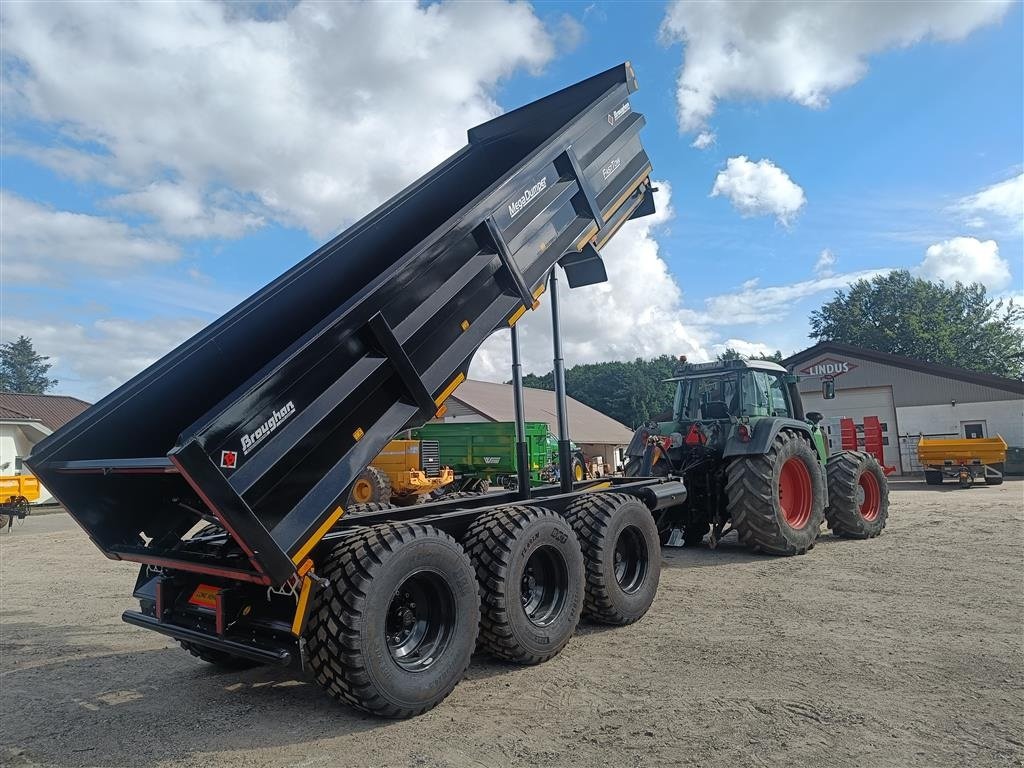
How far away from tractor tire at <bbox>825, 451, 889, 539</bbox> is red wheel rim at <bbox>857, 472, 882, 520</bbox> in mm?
15

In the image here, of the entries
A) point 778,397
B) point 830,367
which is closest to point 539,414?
point 830,367

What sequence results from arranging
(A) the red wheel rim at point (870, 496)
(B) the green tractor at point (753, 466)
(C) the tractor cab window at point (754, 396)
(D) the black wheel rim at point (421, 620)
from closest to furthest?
(D) the black wheel rim at point (421, 620), (B) the green tractor at point (753, 466), (C) the tractor cab window at point (754, 396), (A) the red wheel rim at point (870, 496)

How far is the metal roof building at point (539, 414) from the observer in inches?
1151

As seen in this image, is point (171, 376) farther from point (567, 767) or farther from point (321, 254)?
point (567, 767)

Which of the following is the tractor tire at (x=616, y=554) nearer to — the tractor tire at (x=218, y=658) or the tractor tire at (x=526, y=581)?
the tractor tire at (x=526, y=581)

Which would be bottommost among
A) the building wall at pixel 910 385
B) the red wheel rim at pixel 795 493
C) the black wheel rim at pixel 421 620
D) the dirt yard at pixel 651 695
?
the dirt yard at pixel 651 695

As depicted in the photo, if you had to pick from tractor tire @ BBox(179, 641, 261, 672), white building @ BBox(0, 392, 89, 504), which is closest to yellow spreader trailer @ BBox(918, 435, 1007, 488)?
tractor tire @ BBox(179, 641, 261, 672)

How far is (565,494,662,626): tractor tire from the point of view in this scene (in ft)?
17.4

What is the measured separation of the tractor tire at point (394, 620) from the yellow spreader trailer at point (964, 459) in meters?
21.1

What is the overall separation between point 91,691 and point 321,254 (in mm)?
3403

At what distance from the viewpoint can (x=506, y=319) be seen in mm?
4930

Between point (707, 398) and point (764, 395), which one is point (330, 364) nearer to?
point (707, 398)

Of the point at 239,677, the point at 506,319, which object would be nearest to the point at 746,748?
the point at 506,319

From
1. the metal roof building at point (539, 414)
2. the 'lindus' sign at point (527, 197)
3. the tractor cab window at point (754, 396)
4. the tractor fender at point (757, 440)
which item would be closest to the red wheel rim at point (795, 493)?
the tractor fender at point (757, 440)
